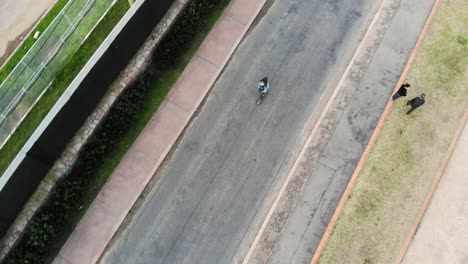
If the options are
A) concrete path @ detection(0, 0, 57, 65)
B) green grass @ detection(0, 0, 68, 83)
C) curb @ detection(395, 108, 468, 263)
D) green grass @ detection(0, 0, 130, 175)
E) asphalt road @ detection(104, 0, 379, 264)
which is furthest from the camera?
concrete path @ detection(0, 0, 57, 65)

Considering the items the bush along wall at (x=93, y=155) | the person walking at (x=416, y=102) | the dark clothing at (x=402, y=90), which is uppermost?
the dark clothing at (x=402, y=90)

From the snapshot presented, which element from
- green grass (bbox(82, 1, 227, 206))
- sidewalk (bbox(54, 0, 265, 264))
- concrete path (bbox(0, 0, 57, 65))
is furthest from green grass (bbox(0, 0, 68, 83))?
sidewalk (bbox(54, 0, 265, 264))

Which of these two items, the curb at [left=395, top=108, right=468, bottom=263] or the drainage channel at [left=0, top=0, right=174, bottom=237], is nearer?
the drainage channel at [left=0, top=0, right=174, bottom=237]

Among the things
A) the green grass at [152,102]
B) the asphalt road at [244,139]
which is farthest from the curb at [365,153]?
the green grass at [152,102]

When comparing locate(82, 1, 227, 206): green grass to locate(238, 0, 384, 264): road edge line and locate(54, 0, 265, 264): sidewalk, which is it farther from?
locate(238, 0, 384, 264): road edge line

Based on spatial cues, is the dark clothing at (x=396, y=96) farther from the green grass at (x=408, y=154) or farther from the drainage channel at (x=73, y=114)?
the drainage channel at (x=73, y=114)

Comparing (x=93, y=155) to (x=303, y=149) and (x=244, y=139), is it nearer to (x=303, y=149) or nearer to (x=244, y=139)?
(x=244, y=139)

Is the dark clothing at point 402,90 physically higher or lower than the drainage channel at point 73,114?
higher
